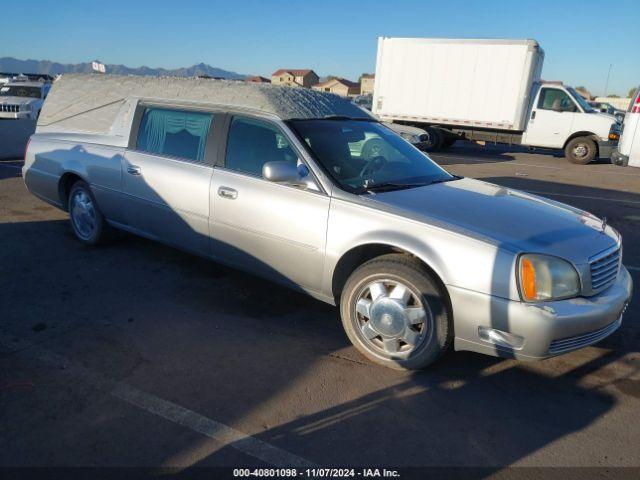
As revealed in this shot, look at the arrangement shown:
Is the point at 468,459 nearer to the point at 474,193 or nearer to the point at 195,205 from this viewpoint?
the point at 474,193

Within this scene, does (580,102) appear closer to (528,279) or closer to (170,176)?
(170,176)

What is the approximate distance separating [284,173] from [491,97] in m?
13.9

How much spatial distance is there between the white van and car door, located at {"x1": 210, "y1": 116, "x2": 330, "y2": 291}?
8211 mm

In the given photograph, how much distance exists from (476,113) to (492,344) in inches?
565

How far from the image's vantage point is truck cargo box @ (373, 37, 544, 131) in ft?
49.3

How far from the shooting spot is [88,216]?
17.3 ft

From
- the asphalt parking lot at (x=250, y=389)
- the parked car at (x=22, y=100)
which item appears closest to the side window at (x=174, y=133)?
the asphalt parking lot at (x=250, y=389)

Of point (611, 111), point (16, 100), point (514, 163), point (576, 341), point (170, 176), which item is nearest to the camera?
point (576, 341)

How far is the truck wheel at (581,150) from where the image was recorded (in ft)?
50.0

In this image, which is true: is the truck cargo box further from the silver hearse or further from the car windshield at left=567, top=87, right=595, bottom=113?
the silver hearse

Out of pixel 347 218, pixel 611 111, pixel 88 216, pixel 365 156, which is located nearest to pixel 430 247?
pixel 347 218

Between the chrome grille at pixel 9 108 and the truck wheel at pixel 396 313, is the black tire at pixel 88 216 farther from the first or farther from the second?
the chrome grille at pixel 9 108

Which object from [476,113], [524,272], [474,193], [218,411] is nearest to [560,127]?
[476,113]

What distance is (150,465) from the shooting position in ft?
7.84
